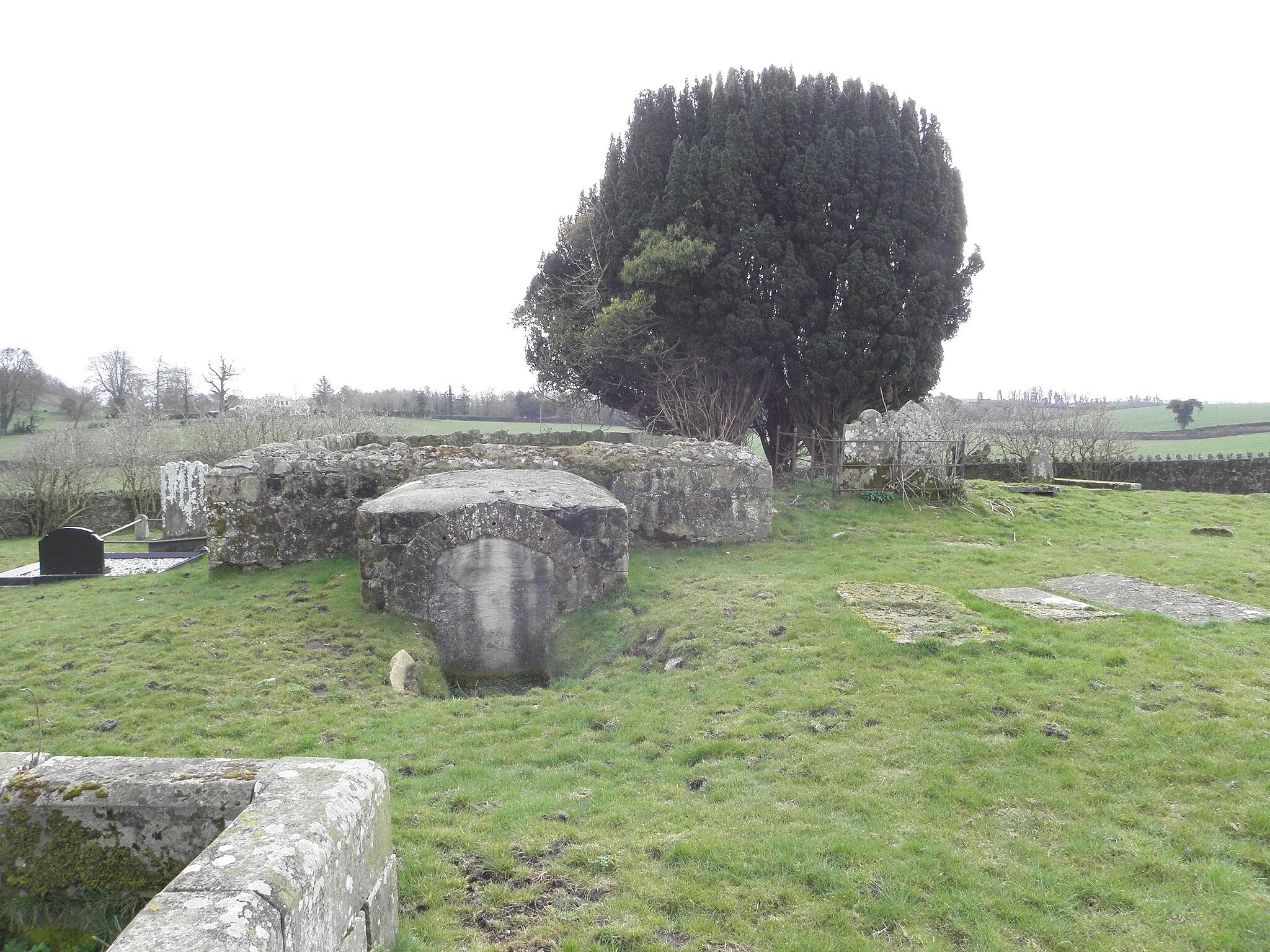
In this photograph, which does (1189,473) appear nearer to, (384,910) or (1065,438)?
(1065,438)

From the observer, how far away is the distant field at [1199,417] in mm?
44312

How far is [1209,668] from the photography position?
17.6ft

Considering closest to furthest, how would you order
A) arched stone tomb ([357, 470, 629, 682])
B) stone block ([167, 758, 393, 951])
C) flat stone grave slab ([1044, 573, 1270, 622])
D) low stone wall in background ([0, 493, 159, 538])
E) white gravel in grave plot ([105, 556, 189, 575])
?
stone block ([167, 758, 393, 951])
flat stone grave slab ([1044, 573, 1270, 622])
arched stone tomb ([357, 470, 629, 682])
white gravel in grave plot ([105, 556, 189, 575])
low stone wall in background ([0, 493, 159, 538])

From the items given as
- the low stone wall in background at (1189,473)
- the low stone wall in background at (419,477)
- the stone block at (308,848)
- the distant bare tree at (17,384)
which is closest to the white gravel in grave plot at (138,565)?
the low stone wall in background at (419,477)

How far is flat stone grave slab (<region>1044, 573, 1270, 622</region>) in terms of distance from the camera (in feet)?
22.5

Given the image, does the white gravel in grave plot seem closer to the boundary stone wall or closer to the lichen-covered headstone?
the lichen-covered headstone

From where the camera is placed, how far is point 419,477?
10.1 m

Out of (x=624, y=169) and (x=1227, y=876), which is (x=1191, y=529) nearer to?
(x=1227, y=876)

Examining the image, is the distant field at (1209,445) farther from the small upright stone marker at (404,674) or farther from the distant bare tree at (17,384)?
the distant bare tree at (17,384)

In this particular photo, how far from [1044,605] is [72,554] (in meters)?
13.2

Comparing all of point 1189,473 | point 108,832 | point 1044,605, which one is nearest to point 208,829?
point 108,832

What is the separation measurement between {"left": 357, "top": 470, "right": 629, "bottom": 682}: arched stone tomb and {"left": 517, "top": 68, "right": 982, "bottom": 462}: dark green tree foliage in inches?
335

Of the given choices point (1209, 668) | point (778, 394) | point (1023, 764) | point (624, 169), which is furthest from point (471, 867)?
point (624, 169)

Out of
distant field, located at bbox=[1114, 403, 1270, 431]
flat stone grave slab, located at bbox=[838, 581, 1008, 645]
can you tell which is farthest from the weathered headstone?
distant field, located at bbox=[1114, 403, 1270, 431]
